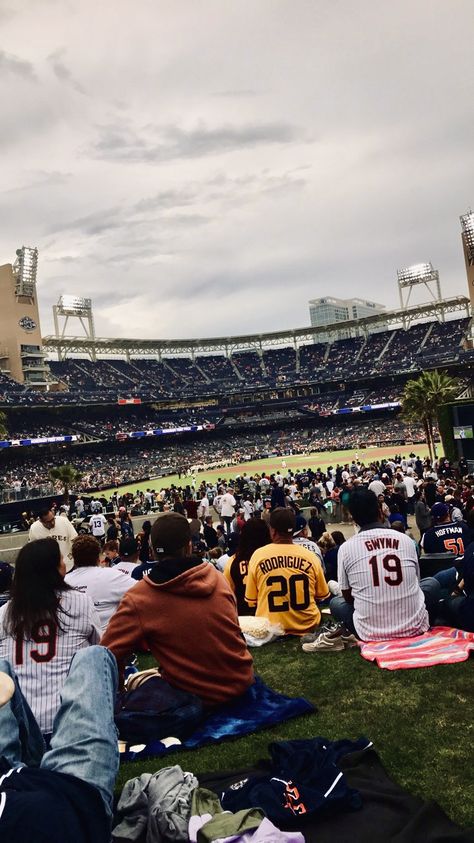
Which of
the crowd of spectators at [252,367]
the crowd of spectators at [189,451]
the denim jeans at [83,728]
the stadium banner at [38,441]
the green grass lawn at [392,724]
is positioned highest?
the crowd of spectators at [252,367]

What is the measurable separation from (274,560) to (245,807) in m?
3.51

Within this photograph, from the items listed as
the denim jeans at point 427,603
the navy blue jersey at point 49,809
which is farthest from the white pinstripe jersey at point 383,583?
the navy blue jersey at point 49,809

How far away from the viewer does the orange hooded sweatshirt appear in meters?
4.15

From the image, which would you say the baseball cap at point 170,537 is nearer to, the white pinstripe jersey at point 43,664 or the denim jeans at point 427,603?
the white pinstripe jersey at point 43,664

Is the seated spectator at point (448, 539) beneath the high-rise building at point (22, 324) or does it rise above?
beneath

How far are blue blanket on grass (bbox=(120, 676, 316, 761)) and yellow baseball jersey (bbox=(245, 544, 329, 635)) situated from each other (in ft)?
5.72

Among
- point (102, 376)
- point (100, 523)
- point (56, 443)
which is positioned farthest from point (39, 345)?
point (100, 523)

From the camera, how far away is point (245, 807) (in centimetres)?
300

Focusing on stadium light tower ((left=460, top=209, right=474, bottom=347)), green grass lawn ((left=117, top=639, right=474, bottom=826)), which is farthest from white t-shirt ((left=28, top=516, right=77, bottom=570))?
stadium light tower ((left=460, top=209, right=474, bottom=347))

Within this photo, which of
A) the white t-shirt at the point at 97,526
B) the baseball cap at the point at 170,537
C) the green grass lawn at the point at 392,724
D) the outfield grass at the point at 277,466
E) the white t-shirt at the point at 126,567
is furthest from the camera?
the outfield grass at the point at 277,466

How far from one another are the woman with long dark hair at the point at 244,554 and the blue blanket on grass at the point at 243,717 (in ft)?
8.60

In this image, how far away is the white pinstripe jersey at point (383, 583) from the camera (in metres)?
5.47

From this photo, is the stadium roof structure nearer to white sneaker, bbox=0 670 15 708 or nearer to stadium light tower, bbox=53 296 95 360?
stadium light tower, bbox=53 296 95 360

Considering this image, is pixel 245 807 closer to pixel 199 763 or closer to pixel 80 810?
pixel 199 763
